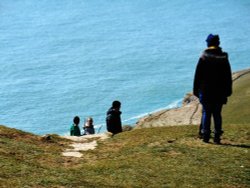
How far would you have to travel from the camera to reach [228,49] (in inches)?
5340

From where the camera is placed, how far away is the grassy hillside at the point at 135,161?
13.4 meters

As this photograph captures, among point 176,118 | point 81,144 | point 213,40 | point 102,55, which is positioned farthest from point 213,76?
point 102,55

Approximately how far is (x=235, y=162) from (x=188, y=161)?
54.1 inches

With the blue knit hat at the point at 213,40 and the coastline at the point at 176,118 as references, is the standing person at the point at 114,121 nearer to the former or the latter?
the blue knit hat at the point at 213,40

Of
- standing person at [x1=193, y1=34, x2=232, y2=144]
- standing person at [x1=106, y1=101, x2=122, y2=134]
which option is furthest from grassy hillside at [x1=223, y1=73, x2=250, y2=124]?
standing person at [x1=193, y1=34, x2=232, y2=144]

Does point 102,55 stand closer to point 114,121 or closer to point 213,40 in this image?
point 114,121

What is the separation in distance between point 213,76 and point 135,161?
3.63m

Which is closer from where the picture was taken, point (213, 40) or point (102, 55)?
point (213, 40)

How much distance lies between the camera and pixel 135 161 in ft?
50.6

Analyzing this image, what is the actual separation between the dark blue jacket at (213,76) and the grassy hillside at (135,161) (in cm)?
170

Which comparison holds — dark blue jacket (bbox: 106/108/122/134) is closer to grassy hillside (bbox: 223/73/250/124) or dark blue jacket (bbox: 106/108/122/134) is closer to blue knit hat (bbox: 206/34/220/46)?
blue knit hat (bbox: 206/34/220/46)

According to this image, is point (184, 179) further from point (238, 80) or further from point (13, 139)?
point (238, 80)

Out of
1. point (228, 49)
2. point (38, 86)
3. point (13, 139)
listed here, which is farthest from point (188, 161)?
point (228, 49)

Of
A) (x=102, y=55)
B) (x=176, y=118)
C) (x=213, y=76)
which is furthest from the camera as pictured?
(x=102, y=55)
